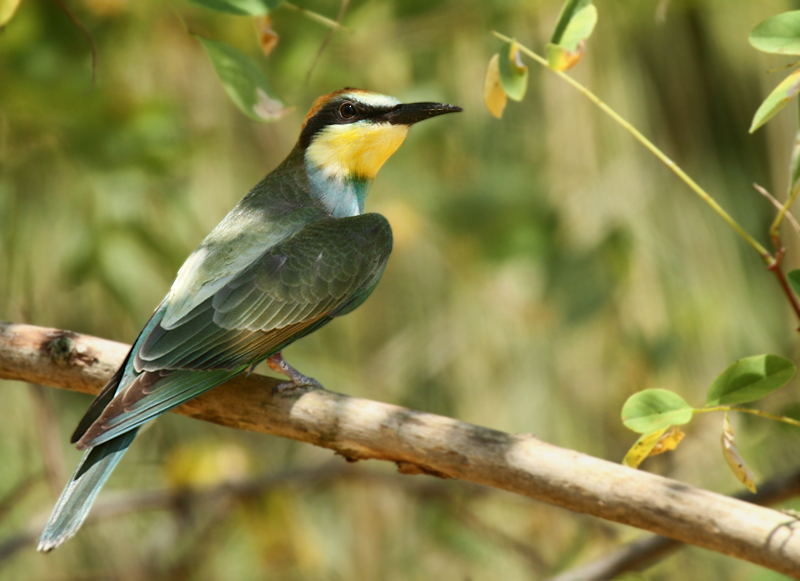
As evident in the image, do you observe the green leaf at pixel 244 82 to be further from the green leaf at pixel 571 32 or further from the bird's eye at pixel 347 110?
the bird's eye at pixel 347 110

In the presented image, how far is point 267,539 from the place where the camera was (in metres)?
3.00

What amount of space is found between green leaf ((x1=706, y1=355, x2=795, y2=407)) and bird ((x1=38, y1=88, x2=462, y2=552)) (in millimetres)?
847

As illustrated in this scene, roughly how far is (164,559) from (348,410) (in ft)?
5.73

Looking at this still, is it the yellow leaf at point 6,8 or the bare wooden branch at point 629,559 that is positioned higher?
the yellow leaf at point 6,8

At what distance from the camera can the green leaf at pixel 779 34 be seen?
49.9 inches

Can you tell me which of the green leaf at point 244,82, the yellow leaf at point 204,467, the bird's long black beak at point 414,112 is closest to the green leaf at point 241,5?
the green leaf at point 244,82

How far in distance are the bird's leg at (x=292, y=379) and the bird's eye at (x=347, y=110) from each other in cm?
74

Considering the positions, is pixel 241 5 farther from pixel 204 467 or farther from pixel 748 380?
pixel 204 467

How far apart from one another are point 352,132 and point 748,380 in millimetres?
1447

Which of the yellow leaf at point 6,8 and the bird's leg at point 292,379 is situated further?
the bird's leg at point 292,379

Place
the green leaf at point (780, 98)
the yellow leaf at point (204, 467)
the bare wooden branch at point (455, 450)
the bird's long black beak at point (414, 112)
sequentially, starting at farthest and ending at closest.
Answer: the yellow leaf at point (204, 467)
the bird's long black beak at point (414, 112)
the bare wooden branch at point (455, 450)
the green leaf at point (780, 98)

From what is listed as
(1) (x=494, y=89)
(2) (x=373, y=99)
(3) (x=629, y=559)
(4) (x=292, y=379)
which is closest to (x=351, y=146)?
(2) (x=373, y=99)

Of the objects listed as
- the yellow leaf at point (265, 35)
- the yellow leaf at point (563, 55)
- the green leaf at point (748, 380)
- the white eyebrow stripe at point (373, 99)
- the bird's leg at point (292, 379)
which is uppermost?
the yellow leaf at point (563, 55)

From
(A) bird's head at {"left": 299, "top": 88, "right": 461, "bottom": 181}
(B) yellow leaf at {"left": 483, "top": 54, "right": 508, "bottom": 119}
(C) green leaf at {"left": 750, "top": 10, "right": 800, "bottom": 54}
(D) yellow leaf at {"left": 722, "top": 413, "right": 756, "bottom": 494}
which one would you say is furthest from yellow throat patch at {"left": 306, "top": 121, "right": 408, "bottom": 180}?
(D) yellow leaf at {"left": 722, "top": 413, "right": 756, "bottom": 494}
